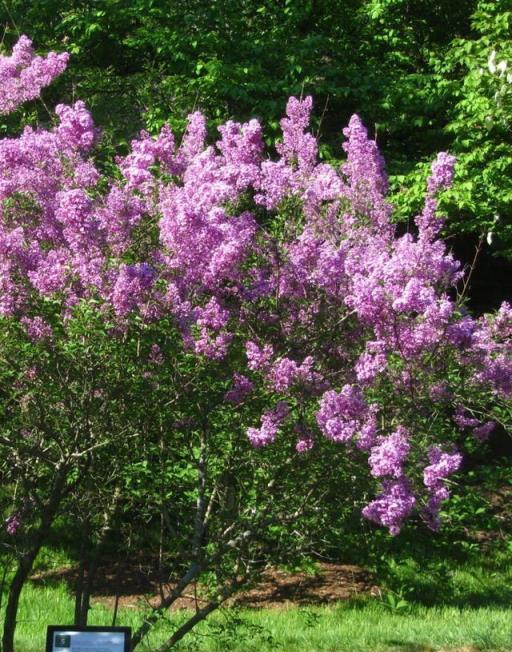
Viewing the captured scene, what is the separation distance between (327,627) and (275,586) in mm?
1577

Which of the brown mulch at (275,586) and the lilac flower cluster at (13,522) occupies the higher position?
the lilac flower cluster at (13,522)

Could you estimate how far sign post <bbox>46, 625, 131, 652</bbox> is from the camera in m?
3.99

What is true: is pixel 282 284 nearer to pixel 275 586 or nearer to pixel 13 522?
pixel 13 522

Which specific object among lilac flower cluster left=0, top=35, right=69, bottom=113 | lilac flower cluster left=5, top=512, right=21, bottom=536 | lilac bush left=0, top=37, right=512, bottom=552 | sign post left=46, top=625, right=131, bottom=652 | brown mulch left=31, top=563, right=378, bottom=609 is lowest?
sign post left=46, top=625, right=131, bottom=652

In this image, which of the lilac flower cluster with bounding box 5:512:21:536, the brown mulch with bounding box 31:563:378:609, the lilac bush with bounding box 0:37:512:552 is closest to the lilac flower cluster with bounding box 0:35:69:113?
the lilac bush with bounding box 0:37:512:552

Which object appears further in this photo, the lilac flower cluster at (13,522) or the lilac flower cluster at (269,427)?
the lilac flower cluster at (13,522)

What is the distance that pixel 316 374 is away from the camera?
4.48 metres

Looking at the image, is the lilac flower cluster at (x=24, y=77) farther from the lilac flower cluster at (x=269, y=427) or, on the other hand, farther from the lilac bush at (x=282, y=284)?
the lilac flower cluster at (x=269, y=427)

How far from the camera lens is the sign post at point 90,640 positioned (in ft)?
13.1

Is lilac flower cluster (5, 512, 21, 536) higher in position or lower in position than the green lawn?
higher

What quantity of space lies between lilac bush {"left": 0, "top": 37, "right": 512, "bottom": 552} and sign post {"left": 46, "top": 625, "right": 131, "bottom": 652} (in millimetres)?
939

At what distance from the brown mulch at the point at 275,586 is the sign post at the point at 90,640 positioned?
4637 mm

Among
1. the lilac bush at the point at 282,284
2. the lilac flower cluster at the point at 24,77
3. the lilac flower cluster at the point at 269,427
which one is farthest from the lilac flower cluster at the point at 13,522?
the lilac flower cluster at the point at 24,77

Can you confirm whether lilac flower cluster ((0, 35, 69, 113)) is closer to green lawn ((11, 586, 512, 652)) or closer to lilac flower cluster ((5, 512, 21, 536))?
lilac flower cluster ((5, 512, 21, 536))
